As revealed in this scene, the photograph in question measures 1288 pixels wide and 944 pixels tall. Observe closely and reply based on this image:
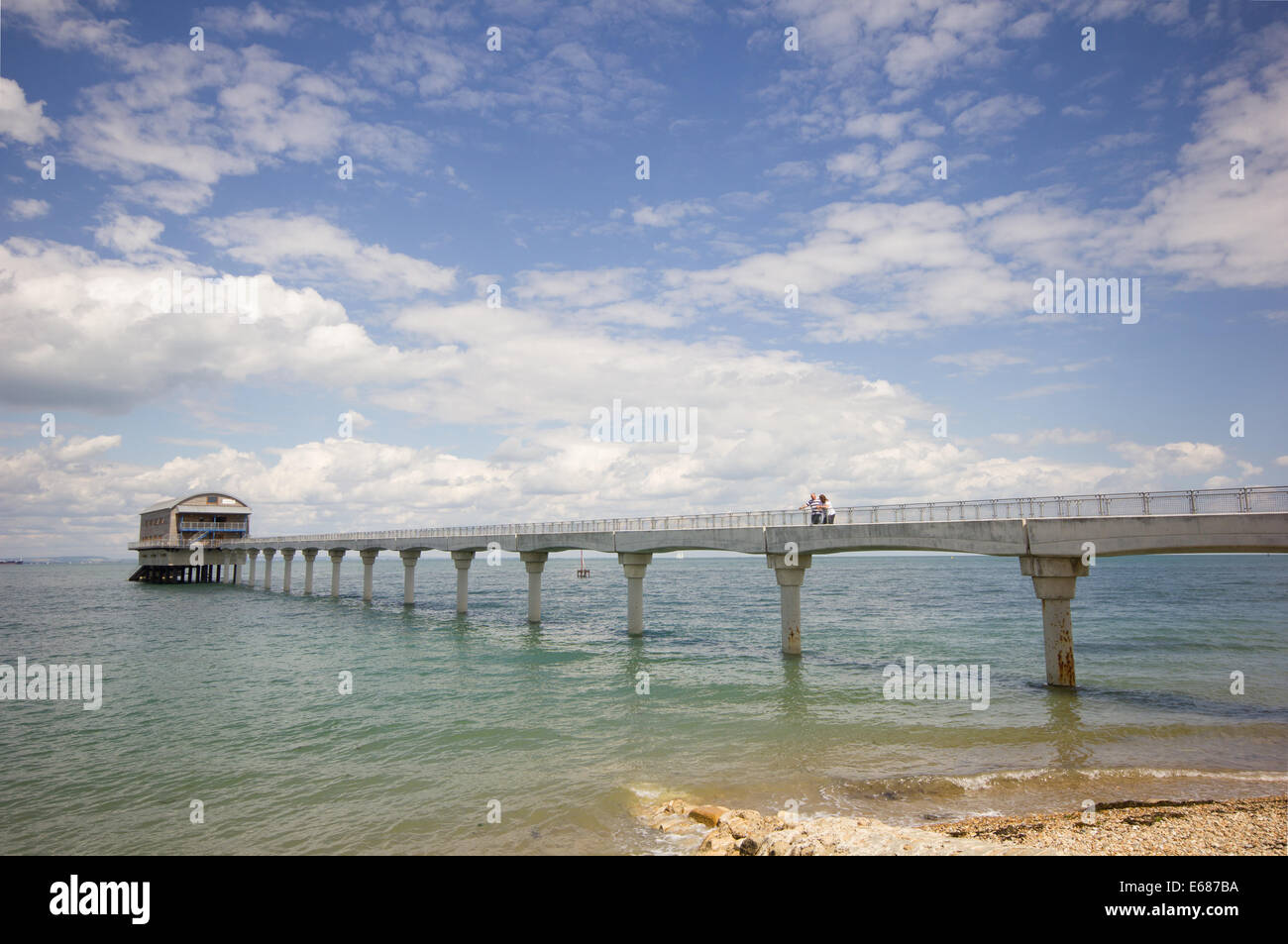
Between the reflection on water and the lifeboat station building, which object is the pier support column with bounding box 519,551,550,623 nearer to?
the reflection on water

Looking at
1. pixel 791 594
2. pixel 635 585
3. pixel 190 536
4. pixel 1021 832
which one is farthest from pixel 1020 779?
pixel 190 536

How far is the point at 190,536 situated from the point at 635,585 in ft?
277

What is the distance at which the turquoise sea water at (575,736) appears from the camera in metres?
14.0

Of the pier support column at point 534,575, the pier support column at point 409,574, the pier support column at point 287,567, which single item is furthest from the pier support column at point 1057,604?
the pier support column at point 287,567

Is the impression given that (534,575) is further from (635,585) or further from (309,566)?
(309,566)

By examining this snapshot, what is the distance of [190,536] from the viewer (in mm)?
95375

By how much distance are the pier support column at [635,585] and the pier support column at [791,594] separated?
10.4 meters

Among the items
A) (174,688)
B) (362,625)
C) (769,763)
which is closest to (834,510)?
(769,763)

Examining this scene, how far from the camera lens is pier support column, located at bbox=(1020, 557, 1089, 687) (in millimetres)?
25172

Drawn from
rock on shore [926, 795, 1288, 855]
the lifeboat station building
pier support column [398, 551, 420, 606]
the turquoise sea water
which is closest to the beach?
rock on shore [926, 795, 1288, 855]

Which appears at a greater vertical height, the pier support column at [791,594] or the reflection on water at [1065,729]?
→ the pier support column at [791,594]

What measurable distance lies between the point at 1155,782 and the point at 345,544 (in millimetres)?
72828

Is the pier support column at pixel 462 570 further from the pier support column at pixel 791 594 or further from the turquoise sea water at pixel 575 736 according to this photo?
the pier support column at pixel 791 594

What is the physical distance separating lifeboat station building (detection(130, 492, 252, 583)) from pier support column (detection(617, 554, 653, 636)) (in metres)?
80.9
